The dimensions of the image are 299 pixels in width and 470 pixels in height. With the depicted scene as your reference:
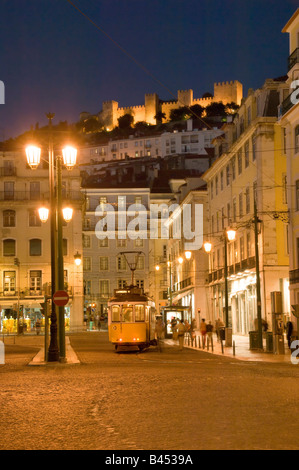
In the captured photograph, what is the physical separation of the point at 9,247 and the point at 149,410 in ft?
200

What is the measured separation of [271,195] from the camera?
149ft

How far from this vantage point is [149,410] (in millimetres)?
11391

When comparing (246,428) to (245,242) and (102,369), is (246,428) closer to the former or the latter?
(102,369)

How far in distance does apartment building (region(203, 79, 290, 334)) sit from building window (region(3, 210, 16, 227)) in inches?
859

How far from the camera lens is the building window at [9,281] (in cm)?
6850

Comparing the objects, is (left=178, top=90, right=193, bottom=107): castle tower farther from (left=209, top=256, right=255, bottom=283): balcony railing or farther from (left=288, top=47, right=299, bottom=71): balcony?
(left=288, top=47, right=299, bottom=71): balcony

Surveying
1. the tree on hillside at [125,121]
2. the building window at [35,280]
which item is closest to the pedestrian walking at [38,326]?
the building window at [35,280]

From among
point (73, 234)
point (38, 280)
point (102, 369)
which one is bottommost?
point (102, 369)

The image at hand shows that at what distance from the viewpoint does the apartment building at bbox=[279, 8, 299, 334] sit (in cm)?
3656

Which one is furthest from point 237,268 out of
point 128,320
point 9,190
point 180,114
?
point 180,114

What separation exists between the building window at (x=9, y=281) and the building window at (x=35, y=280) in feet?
5.39

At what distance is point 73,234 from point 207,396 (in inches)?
2305

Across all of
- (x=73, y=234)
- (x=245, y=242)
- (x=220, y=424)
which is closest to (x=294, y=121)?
(x=245, y=242)

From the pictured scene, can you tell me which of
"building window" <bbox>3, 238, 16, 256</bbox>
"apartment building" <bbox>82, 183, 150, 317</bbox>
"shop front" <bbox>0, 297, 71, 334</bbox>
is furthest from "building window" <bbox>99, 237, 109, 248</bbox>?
"shop front" <bbox>0, 297, 71, 334</bbox>
